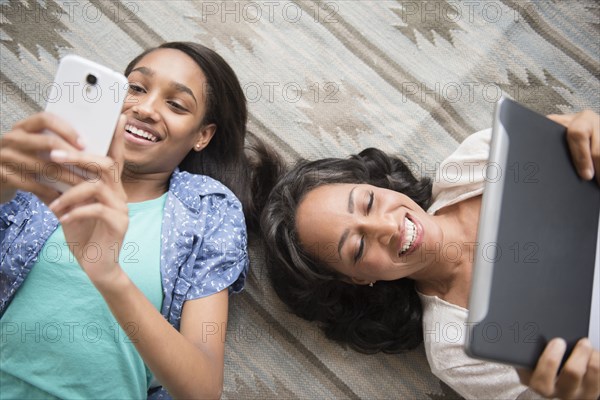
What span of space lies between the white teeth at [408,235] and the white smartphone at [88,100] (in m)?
0.57

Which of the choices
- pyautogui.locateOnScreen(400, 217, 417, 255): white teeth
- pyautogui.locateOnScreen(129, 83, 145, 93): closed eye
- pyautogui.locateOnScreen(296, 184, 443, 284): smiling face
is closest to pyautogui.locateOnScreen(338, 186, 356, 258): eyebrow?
pyautogui.locateOnScreen(296, 184, 443, 284): smiling face

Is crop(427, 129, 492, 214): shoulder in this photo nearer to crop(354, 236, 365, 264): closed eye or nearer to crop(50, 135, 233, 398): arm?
crop(354, 236, 365, 264): closed eye

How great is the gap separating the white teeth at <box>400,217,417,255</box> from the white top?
0.15 m

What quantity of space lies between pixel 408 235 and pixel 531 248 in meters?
0.30

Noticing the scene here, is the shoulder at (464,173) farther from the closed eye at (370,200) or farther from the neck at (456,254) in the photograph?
the closed eye at (370,200)

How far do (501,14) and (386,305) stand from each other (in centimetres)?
79

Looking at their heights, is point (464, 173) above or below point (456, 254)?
above

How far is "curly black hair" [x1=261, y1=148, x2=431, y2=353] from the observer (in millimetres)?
1183

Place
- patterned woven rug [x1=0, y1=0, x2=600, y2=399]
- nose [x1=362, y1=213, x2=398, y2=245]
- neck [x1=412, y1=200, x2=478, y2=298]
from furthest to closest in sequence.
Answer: patterned woven rug [x1=0, y1=0, x2=600, y2=399] → neck [x1=412, y1=200, x2=478, y2=298] → nose [x1=362, y1=213, x2=398, y2=245]

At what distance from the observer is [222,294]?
1.08 m

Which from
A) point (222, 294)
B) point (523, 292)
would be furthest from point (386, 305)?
point (523, 292)

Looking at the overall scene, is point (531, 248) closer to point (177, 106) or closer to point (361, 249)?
point (361, 249)

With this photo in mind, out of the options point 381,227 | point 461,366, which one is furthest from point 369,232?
point 461,366

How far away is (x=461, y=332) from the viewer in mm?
1084
